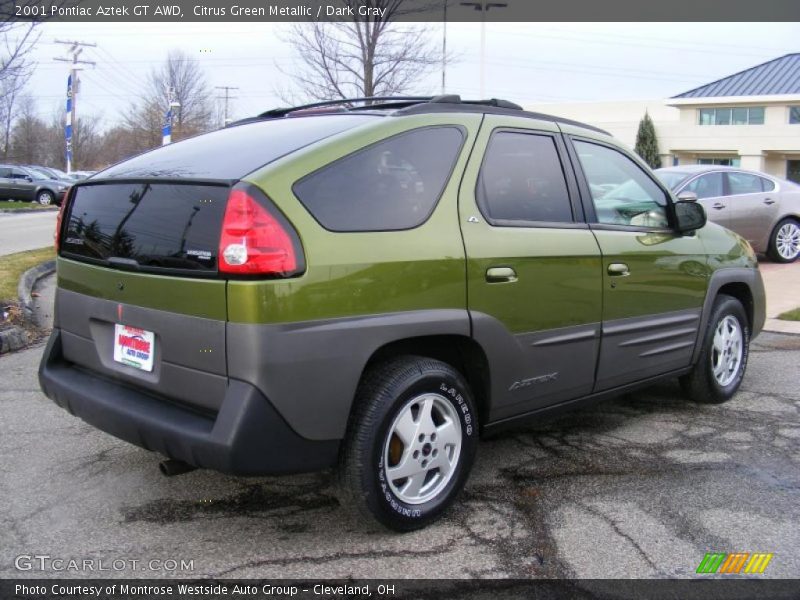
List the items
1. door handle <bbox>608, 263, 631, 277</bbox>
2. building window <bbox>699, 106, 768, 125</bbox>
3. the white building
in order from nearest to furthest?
door handle <bbox>608, 263, 631, 277</bbox>, the white building, building window <bbox>699, 106, 768, 125</bbox>

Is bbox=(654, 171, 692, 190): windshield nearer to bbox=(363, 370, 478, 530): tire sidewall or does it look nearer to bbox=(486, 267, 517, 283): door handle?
bbox=(486, 267, 517, 283): door handle

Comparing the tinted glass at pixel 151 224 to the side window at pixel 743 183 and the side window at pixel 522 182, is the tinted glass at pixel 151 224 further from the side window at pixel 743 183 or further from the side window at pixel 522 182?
the side window at pixel 743 183

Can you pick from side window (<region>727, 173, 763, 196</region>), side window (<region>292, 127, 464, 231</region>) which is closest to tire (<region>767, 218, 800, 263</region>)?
side window (<region>727, 173, 763, 196</region>)

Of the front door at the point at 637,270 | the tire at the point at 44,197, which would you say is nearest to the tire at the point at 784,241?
the front door at the point at 637,270

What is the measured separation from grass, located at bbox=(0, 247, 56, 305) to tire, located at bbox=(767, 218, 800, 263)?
11211 mm

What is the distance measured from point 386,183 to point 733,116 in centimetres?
4138

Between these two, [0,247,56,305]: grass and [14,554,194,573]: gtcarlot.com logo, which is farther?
[0,247,56,305]: grass

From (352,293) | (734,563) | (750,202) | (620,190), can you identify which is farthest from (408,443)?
(750,202)

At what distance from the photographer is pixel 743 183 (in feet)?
39.8

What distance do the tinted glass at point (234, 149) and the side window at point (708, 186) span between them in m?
9.29

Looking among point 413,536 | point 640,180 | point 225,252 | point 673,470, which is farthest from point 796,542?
point 225,252

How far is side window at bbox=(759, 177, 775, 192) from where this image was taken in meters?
12.3

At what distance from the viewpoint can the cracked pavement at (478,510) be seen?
3018 mm

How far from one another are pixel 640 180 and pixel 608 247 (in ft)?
2.60
